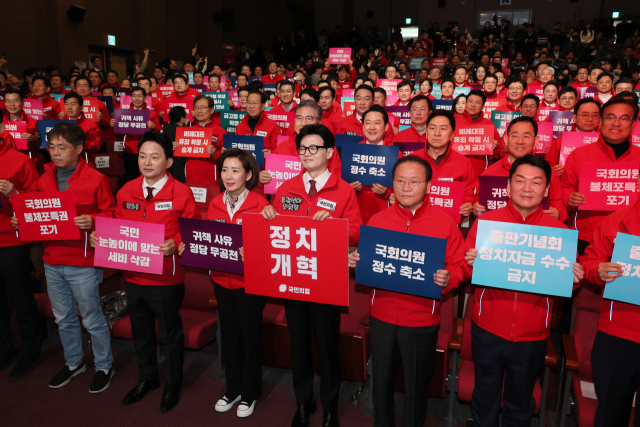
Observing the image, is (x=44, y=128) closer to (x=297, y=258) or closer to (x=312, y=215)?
(x=312, y=215)

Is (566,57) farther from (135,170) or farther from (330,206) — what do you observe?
(330,206)

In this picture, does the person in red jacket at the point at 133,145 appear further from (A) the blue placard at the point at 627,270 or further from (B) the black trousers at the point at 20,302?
(A) the blue placard at the point at 627,270

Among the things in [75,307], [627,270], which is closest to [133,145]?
[75,307]

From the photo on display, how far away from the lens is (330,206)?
2762 millimetres

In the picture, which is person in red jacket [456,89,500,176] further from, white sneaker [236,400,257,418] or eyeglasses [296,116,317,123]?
white sneaker [236,400,257,418]

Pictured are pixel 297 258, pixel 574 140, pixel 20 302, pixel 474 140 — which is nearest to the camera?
pixel 297 258

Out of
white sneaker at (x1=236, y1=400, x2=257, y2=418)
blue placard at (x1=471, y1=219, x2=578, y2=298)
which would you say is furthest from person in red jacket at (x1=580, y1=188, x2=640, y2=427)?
white sneaker at (x1=236, y1=400, x2=257, y2=418)

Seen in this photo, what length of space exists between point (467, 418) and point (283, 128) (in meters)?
4.55

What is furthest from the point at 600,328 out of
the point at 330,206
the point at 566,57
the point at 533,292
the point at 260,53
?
the point at 260,53

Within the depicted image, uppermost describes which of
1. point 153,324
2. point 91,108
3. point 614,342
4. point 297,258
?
point 91,108

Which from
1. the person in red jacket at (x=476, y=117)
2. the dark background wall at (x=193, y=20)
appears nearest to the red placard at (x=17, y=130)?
the person in red jacket at (x=476, y=117)

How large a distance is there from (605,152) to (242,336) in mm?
3109

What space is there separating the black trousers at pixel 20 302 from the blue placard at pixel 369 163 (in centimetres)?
277

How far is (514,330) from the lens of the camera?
2.38m
